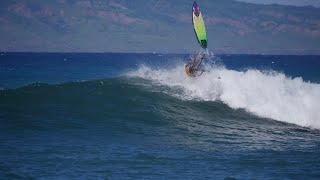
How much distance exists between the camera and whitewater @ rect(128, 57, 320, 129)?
20.8 metres

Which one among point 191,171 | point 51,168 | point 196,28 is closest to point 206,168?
point 191,171

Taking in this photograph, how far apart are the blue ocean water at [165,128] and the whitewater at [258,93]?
A: 5cm

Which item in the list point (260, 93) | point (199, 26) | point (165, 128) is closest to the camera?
point (165, 128)

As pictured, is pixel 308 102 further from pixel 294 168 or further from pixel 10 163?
pixel 10 163

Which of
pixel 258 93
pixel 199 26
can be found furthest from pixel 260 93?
pixel 199 26

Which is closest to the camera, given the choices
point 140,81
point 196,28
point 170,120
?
point 170,120

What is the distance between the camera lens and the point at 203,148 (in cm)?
1450

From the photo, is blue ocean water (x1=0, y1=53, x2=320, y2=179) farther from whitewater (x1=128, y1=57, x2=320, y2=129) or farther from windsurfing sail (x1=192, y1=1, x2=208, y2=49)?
windsurfing sail (x1=192, y1=1, x2=208, y2=49)

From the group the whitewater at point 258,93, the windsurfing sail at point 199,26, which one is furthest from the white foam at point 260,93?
the windsurfing sail at point 199,26

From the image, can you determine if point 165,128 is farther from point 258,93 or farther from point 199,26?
point 258,93

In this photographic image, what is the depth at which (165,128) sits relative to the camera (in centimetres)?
1762

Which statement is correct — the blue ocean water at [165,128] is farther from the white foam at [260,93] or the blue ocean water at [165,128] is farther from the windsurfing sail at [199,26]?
the windsurfing sail at [199,26]

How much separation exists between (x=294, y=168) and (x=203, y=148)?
3.11 meters

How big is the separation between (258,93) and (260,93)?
4.1 inches
